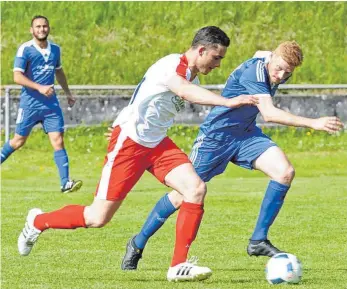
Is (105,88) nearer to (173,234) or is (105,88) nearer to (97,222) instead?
(173,234)

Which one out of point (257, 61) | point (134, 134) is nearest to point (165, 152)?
point (134, 134)

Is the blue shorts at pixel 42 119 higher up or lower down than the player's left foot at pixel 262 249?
lower down

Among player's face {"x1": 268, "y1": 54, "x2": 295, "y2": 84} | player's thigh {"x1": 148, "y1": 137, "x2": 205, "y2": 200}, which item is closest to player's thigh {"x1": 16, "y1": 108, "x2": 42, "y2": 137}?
player's face {"x1": 268, "y1": 54, "x2": 295, "y2": 84}

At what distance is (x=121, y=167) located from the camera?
867cm

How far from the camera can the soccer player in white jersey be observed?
8492 millimetres

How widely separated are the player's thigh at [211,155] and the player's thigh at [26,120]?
6.20 m

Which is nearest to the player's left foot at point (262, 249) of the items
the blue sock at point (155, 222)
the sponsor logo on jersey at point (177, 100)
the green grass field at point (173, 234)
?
the green grass field at point (173, 234)

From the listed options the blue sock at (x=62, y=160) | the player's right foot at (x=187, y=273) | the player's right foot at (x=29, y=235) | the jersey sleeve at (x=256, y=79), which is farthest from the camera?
the blue sock at (x=62, y=160)

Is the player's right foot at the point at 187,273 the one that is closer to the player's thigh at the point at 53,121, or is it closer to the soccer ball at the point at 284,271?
the soccer ball at the point at 284,271

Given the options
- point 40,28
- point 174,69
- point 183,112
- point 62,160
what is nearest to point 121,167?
point 174,69

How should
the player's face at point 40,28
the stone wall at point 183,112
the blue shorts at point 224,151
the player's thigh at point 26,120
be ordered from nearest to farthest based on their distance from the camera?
the blue shorts at point 224,151 → the player's face at point 40,28 → the player's thigh at point 26,120 → the stone wall at point 183,112

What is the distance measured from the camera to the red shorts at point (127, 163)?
866 cm

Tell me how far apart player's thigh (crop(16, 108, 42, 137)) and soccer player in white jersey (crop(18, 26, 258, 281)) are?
23.9 feet

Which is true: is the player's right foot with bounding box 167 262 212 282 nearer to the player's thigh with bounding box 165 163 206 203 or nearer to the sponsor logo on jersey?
the player's thigh with bounding box 165 163 206 203
